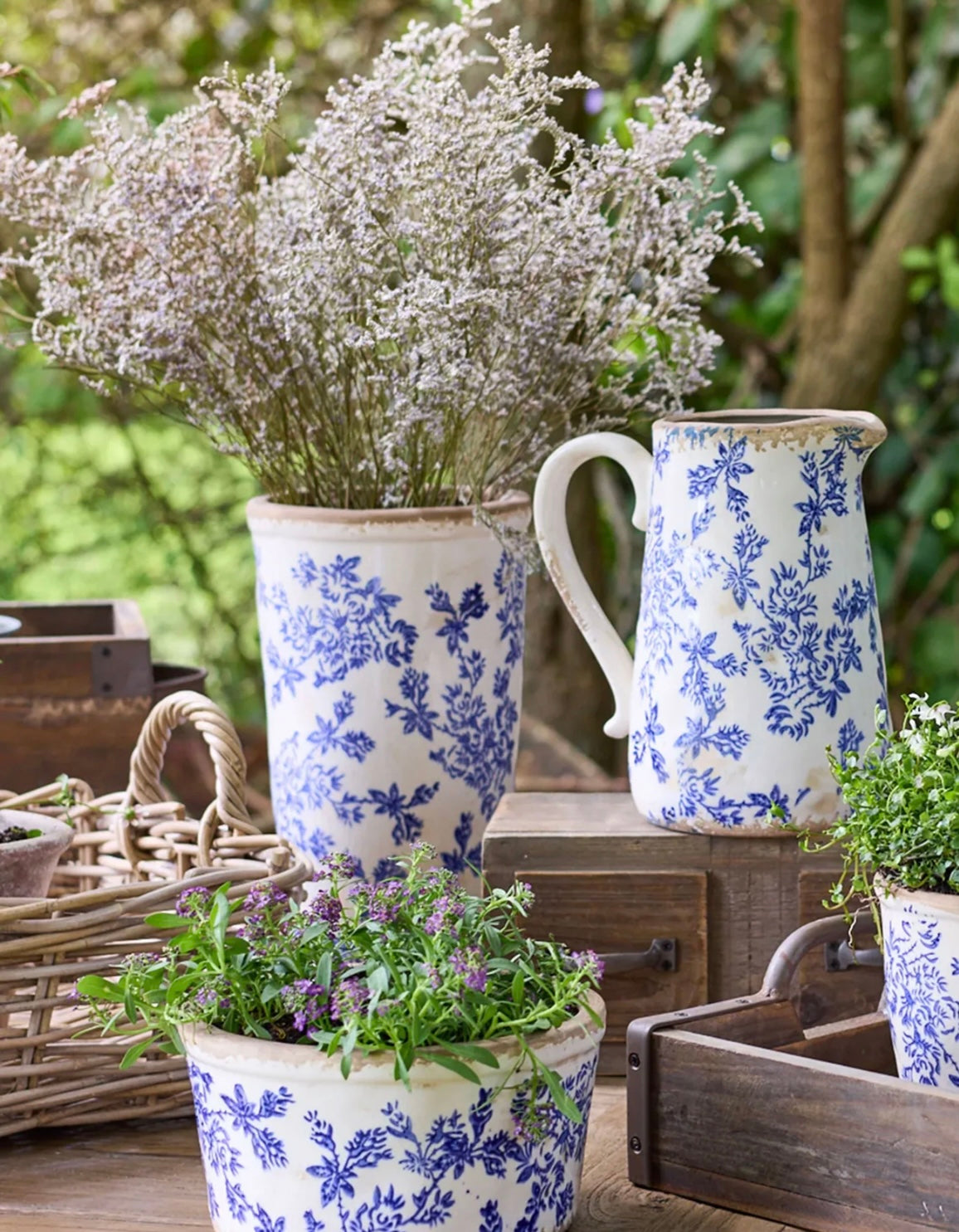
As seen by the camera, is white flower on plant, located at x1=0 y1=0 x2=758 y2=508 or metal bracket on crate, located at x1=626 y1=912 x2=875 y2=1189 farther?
white flower on plant, located at x1=0 y1=0 x2=758 y2=508

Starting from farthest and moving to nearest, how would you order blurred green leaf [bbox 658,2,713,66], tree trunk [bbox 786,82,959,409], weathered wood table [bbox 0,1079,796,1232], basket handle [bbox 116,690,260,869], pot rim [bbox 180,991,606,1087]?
blurred green leaf [bbox 658,2,713,66] → tree trunk [bbox 786,82,959,409] → basket handle [bbox 116,690,260,869] → weathered wood table [bbox 0,1079,796,1232] → pot rim [bbox 180,991,606,1087]

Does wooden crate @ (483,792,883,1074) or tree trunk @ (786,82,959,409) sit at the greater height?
tree trunk @ (786,82,959,409)

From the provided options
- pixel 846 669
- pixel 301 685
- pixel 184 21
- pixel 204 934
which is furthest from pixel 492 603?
pixel 184 21

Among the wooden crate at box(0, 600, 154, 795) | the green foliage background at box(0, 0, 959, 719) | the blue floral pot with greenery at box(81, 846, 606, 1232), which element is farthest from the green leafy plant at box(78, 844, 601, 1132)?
the green foliage background at box(0, 0, 959, 719)

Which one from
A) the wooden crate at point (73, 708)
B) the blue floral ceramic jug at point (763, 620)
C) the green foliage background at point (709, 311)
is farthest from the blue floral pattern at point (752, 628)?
the green foliage background at point (709, 311)

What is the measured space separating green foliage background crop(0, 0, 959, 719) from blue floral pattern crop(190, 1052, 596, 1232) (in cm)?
176

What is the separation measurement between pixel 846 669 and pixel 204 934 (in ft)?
1.22

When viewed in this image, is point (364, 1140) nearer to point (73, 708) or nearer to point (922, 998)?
point (922, 998)

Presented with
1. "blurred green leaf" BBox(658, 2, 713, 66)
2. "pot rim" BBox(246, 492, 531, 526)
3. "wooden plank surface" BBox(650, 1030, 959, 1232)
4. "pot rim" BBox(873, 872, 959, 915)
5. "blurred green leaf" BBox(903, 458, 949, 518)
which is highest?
"blurred green leaf" BBox(658, 2, 713, 66)

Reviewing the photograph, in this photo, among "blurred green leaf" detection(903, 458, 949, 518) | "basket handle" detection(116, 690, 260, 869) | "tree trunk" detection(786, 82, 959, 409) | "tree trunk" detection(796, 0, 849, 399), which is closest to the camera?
"basket handle" detection(116, 690, 260, 869)

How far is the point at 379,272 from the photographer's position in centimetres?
92

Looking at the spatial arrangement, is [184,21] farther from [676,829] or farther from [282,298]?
[676,829]

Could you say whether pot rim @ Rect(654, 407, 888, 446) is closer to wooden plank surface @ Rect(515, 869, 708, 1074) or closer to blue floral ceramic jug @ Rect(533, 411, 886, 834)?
blue floral ceramic jug @ Rect(533, 411, 886, 834)

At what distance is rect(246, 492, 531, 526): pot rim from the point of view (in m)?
0.93
